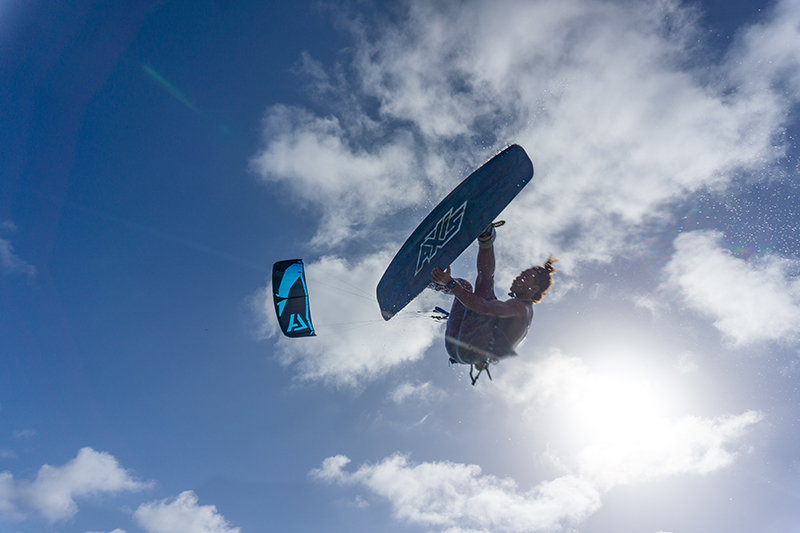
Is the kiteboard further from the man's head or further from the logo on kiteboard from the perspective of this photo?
the man's head

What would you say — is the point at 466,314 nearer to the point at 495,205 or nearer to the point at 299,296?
the point at 495,205

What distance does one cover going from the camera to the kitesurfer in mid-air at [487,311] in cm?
875

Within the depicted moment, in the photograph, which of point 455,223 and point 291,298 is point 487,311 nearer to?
point 455,223

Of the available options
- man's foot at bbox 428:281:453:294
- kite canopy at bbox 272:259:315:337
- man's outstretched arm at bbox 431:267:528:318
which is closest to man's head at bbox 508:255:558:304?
man's outstretched arm at bbox 431:267:528:318

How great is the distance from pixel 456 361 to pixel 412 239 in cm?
367

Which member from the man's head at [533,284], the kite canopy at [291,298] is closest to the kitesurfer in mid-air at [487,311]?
the man's head at [533,284]

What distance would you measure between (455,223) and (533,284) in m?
2.83

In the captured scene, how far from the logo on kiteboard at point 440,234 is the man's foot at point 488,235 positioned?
2.43 ft

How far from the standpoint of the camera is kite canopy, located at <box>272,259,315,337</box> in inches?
537

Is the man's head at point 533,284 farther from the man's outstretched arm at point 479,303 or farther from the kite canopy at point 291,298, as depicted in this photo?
the kite canopy at point 291,298

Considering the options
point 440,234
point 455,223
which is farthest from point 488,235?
point 440,234

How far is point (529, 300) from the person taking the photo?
9695 millimetres

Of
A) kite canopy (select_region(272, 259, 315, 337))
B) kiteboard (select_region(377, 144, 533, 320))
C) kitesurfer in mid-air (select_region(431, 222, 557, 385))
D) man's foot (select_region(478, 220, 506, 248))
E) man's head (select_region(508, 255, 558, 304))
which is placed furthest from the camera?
kite canopy (select_region(272, 259, 315, 337))

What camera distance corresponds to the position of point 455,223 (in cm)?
886
